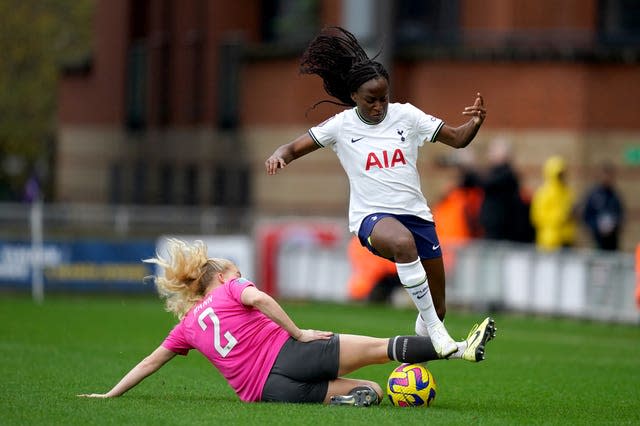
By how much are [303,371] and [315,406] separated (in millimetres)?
244

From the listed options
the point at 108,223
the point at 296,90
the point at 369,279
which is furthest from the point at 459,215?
the point at 296,90

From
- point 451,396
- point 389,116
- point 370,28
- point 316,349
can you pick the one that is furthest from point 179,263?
point 370,28

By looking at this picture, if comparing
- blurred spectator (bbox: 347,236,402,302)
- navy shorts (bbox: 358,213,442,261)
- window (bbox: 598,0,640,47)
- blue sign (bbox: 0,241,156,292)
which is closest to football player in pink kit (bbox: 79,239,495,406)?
navy shorts (bbox: 358,213,442,261)

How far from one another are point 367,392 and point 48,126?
3891 centimetres

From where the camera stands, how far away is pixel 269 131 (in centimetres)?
2873

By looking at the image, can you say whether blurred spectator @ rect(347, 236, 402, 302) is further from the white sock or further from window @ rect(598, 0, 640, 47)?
the white sock

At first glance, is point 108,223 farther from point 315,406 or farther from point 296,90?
point 315,406

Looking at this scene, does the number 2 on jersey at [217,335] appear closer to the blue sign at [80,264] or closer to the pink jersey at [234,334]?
the pink jersey at [234,334]

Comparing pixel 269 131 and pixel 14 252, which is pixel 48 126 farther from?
pixel 14 252

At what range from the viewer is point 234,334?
9.70 m

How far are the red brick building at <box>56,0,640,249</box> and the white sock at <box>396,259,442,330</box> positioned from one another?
948 cm

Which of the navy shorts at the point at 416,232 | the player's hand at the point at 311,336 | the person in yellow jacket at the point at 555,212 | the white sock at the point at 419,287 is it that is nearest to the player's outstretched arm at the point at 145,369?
the player's hand at the point at 311,336

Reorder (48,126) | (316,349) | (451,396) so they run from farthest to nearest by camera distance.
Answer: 1. (48,126)
2. (451,396)
3. (316,349)

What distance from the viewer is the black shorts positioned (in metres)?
9.66
